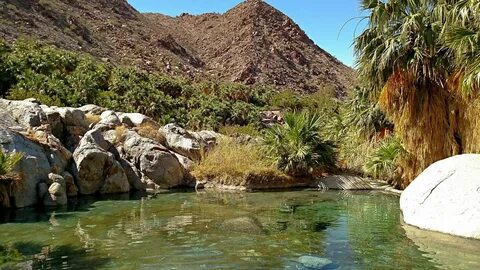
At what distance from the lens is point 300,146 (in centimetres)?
1738

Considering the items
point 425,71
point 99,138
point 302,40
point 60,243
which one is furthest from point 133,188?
point 302,40

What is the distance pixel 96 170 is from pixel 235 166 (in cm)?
487

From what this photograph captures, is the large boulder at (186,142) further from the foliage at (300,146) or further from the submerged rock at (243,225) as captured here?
the submerged rock at (243,225)

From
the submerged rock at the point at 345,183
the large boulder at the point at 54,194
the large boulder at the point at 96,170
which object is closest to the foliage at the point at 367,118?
the submerged rock at the point at 345,183

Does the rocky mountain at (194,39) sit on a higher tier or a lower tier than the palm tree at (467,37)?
higher

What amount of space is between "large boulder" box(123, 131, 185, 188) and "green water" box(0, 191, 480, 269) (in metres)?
3.71

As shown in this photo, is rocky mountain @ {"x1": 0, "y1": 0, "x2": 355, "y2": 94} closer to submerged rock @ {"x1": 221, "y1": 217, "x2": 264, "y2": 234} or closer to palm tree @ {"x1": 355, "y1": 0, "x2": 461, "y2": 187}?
palm tree @ {"x1": 355, "y1": 0, "x2": 461, "y2": 187}

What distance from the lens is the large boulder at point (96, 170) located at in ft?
48.1

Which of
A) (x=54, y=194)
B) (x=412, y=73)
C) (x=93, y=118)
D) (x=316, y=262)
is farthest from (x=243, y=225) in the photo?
(x=93, y=118)

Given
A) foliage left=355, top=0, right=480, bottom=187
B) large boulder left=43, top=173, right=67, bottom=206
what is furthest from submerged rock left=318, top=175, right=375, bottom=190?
large boulder left=43, top=173, right=67, bottom=206

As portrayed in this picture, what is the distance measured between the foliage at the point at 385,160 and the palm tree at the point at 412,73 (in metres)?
1.09

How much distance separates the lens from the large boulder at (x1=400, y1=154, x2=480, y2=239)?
329 inches

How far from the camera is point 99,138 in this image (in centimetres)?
1625

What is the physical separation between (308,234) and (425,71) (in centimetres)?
663
